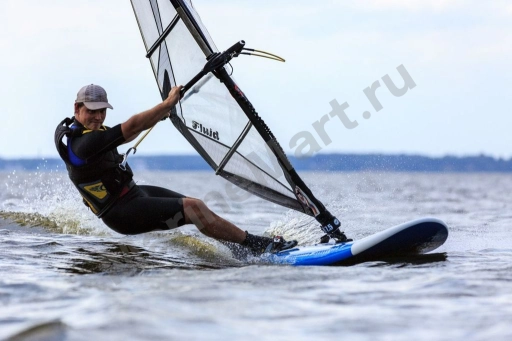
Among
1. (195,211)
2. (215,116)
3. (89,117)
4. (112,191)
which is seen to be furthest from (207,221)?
(89,117)

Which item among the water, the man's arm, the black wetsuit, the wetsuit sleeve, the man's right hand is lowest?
the water

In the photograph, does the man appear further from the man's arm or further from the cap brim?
the man's arm

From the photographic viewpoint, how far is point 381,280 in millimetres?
4629

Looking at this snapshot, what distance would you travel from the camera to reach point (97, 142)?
5.19 metres

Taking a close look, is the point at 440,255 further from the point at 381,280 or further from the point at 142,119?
the point at 142,119

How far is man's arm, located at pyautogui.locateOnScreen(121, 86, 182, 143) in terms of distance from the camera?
197 inches

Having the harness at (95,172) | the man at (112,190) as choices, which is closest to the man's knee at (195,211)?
the man at (112,190)

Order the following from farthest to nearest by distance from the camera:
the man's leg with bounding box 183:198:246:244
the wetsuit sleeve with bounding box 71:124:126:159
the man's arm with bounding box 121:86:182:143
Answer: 1. the man's leg with bounding box 183:198:246:244
2. the wetsuit sleeve with bounding box 71:124:126:159
3. the man's arm with bounding box 121:86:182:143

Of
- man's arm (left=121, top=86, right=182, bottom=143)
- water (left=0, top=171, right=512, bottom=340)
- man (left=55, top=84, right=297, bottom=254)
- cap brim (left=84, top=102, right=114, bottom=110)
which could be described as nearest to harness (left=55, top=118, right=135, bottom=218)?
man (left=55, top=84, right=297, bottom=254)

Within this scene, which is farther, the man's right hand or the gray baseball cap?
the gray baseball cap

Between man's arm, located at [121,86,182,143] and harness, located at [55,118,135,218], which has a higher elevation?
man's arm, located at [121,86,182,143]

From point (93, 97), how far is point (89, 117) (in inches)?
6.8

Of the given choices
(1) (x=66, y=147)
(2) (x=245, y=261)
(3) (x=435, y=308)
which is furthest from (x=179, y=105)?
(3) (x=435, y=308)

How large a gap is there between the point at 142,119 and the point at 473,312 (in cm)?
278
